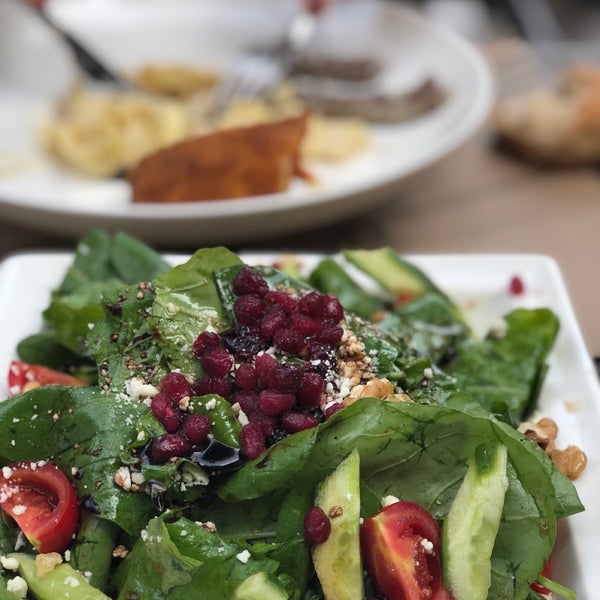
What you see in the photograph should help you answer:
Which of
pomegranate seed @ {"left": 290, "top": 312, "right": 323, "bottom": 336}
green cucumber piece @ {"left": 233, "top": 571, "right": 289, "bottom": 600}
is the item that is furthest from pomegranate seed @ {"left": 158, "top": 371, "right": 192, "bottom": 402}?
green cucumber piece @ {"left": 233, "top": 571, "right": 289, "bottom": 600}

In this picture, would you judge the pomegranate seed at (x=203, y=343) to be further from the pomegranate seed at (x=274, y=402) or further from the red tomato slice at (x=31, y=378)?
the red tomato slice at (x=31, y=378)

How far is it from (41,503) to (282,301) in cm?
52

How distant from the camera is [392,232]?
109 inches

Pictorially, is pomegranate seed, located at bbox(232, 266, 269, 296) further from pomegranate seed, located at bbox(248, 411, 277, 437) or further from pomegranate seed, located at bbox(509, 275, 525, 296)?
pomegranate seed, located at bbox(509, 275, 525, 296)

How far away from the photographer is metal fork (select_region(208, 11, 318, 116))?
328 centimetres

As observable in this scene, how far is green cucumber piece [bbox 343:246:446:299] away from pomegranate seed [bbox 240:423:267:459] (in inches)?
27.7

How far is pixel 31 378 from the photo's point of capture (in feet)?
5.05

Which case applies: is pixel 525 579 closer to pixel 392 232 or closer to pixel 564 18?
pixel 392 232

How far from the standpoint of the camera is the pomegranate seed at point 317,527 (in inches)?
44.0

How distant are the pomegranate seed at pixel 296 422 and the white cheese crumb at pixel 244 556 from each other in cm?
20

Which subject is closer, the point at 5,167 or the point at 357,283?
the point at 357,283

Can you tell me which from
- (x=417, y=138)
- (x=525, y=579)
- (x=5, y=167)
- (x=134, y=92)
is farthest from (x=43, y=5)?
(x=525, y=579)

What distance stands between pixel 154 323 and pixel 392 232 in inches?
61.5

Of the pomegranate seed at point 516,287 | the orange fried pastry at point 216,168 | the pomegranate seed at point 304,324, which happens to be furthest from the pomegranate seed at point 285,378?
the orange fried pastry at point 216,168
